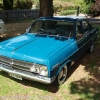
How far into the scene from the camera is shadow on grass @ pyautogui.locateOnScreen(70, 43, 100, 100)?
4.43 meters

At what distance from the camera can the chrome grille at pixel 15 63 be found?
423cm

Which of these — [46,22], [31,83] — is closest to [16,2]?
[46,22]

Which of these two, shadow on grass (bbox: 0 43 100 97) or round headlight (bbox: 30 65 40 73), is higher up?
round headlight (bbox: 30 65 40 73)

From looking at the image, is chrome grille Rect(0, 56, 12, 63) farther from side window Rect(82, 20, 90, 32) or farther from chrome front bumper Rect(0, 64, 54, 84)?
side window Rect(82, 20, 90, 32)

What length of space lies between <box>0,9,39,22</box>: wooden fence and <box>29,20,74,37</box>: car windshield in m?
14.4

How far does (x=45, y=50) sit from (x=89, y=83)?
170 cm

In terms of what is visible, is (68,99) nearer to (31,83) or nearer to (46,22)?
(31,83)

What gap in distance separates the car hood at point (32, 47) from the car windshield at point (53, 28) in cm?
29

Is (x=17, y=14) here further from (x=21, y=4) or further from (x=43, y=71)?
(x=43, y=71)

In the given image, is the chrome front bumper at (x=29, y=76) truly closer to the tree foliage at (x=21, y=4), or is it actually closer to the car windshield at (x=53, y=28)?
the car windshield at (x=53, y=28)

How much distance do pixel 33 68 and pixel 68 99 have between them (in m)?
1.16

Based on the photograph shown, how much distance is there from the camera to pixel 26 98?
4.21m

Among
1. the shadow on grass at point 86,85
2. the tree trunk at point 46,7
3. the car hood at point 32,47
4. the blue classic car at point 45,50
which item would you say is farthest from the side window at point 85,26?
the tree trunk at point 46,7

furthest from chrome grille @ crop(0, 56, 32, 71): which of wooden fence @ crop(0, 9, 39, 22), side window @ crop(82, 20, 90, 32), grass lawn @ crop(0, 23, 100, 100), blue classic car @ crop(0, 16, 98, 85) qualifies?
wooden fence @ crop(0, 9, 39, 22)
